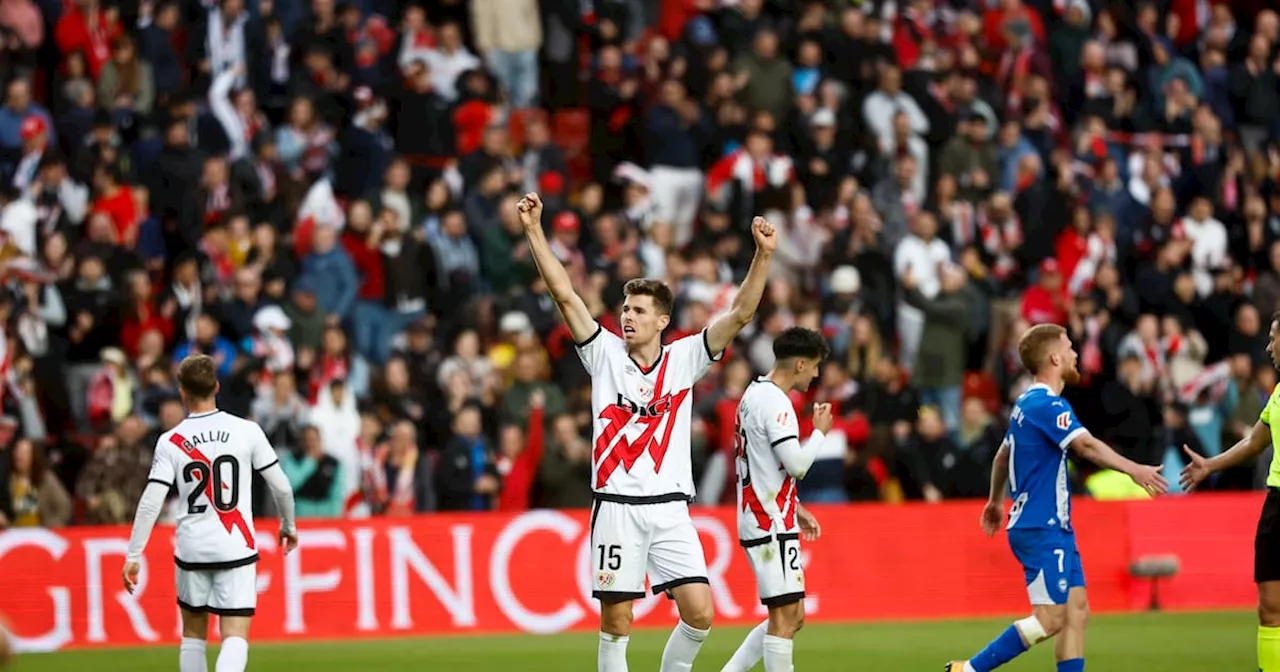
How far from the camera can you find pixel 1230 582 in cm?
1933

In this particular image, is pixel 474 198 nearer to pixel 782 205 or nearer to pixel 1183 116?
pixel 782 205

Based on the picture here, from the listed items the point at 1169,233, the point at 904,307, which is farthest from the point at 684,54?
the point at 1169,233

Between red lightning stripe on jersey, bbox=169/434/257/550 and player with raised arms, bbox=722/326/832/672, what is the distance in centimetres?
300

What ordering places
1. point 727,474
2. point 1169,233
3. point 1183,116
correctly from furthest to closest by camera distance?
1. point 1183,116
2. point 1169,233
3. point 727,474

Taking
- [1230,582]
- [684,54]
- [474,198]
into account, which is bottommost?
[1230,582]

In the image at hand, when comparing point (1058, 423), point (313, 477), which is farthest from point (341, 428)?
point (1058, 423)

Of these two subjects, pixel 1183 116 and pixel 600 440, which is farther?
pixel 1183 116

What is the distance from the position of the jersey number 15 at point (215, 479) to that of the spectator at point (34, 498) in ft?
22.1

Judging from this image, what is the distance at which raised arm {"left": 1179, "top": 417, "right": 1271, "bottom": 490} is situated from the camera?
38.6 ft

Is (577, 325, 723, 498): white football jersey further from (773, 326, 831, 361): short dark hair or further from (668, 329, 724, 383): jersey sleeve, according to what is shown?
(773, 326, 831, 361): short dark hair

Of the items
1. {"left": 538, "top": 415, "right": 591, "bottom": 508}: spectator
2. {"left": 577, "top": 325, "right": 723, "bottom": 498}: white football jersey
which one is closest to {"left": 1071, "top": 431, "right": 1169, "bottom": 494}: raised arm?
{"left": 577, "top": 325, "right": 723, "bottom": 498}: white football jersey

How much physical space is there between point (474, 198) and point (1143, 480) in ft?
38.2

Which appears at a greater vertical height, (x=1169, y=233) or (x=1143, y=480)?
(x=1169, y=233)

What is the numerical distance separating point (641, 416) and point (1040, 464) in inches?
93.8
